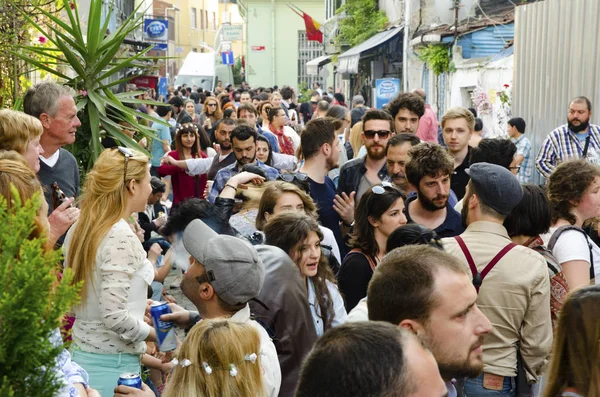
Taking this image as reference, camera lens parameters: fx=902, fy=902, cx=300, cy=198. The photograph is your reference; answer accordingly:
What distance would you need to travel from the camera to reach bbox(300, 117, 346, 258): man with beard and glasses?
7.33m

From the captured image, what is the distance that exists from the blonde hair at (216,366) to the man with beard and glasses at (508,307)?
5.31 feet

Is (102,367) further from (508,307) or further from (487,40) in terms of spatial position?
(487,40)

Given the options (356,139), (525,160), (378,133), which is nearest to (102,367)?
(378,133)

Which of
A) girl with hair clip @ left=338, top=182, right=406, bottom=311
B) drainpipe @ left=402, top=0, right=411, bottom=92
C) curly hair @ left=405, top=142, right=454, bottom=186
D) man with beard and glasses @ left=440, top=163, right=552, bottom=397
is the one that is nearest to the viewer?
man with beard and glasses @ left=440, top=163, right=552, bottom=397

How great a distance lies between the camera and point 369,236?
5.52m

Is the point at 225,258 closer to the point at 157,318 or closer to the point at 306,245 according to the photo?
the point at 157,318

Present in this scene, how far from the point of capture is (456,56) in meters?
23.0

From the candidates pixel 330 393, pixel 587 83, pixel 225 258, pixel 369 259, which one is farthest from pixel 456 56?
pixel 330 393

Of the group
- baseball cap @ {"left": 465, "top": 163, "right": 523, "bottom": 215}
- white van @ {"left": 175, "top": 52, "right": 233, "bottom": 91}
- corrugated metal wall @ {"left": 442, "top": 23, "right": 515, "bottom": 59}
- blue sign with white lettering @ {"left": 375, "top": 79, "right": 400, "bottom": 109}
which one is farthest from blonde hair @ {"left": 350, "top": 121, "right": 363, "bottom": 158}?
white van @ {"left": 175, "top": 52, "right": 233, "bottom": 91}

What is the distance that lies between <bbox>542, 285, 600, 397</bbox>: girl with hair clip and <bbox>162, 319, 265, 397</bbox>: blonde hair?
3.44 ft

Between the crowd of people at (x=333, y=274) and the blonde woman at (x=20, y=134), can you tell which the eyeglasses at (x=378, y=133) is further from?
the blonde woman at (x=20, y=134)

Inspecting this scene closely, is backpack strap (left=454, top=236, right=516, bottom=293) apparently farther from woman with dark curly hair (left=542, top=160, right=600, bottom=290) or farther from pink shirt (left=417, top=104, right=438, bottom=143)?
pink shirt (left=417, top=104, right=438, bottom=143)

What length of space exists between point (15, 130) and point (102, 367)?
1580 millimetres

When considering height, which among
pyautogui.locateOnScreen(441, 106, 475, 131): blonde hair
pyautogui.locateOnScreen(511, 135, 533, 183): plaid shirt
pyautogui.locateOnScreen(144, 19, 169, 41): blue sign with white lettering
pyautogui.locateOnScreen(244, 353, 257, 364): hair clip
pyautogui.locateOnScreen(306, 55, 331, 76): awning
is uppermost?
pyautogui.locateOnScreen(144, 19, 169, 41): blue sign with white lettering
